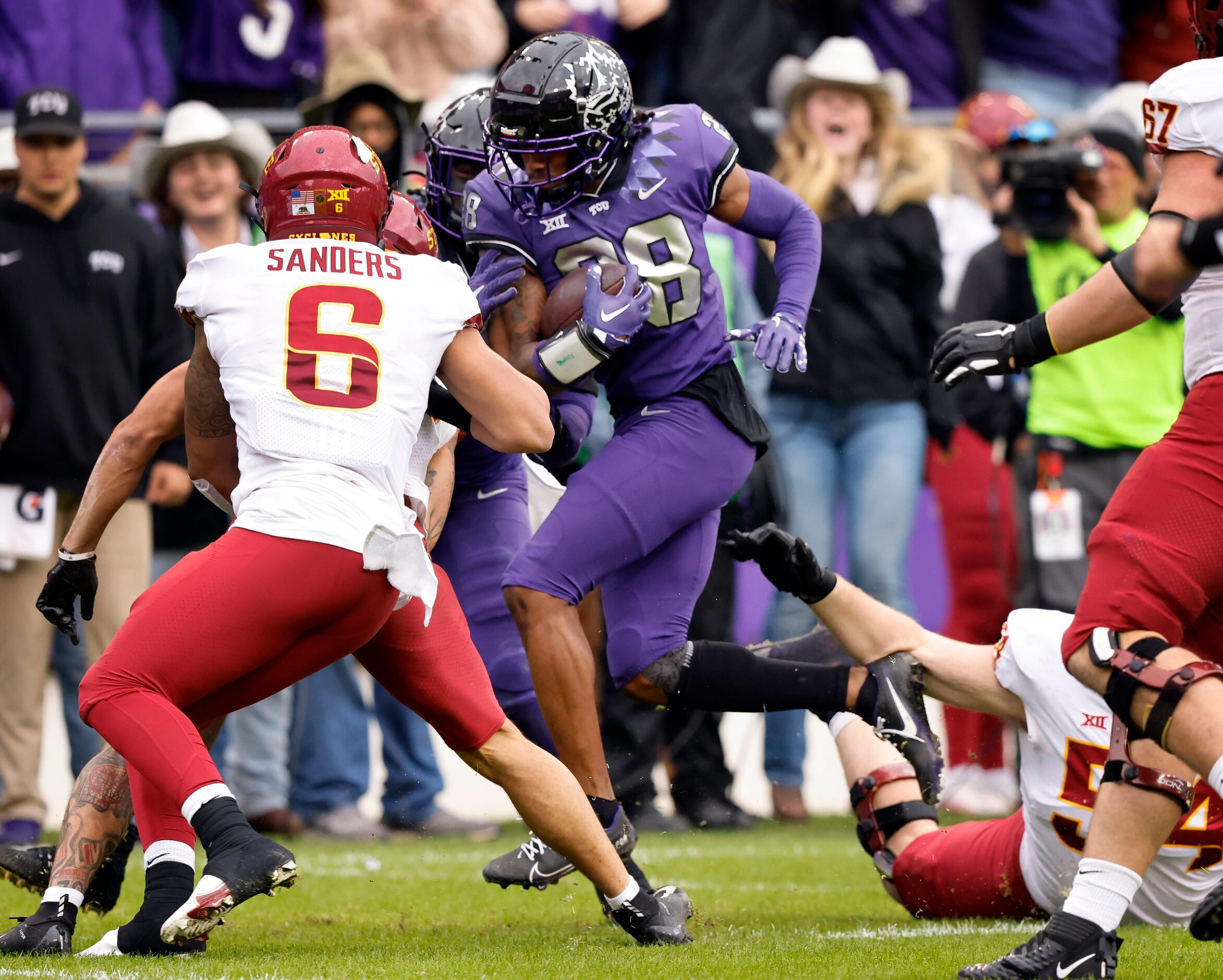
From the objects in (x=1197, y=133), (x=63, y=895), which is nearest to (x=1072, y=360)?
(x=1197, y=133)

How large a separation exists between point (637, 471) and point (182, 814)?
1.54 m

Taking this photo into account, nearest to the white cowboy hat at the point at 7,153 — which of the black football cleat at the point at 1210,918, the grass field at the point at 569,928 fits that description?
the grass field at the point at 569,928

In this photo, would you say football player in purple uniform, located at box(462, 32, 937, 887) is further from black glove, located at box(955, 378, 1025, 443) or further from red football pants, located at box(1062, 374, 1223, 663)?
black glove, located at box(955, 378, 1025, 443)

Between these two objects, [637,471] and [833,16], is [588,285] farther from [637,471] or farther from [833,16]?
[833,16]

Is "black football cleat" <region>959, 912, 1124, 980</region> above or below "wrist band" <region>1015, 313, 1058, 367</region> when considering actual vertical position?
below

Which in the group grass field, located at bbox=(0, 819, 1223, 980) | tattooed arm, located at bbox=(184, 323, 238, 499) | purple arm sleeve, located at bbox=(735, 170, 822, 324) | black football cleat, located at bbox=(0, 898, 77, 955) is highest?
purple arm sleeve, located at bbox=(735, 170, 822, 324)

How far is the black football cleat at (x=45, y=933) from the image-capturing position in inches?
162

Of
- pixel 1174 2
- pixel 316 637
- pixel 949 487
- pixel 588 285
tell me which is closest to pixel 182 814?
pixel 316 637

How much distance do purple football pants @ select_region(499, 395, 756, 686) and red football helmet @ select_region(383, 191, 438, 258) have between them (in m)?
0.73

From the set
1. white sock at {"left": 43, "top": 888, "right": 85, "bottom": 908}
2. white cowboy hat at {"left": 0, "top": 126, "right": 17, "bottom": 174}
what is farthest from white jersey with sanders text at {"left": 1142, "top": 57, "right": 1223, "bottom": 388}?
white cowboy hat at {"left": 0, "top": 126, "right": 17, "bottom": 174}

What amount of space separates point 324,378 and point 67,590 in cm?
96

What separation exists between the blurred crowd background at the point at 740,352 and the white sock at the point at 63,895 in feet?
7.37

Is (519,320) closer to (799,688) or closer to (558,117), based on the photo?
(558,117)

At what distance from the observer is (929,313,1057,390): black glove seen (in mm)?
3971
